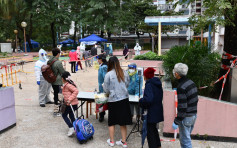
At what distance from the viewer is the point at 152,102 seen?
402 cm

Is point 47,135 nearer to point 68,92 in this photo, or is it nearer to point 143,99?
point 68,92

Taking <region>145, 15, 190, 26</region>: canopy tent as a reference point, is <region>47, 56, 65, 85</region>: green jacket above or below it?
below

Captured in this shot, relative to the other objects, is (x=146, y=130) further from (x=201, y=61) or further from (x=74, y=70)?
(x=74, y=70)

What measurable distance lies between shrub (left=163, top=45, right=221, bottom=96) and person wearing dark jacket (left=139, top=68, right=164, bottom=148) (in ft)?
7.09

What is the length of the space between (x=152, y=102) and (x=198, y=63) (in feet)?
8.05

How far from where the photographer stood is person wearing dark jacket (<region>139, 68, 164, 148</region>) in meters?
3.96

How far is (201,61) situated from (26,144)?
4.49 m

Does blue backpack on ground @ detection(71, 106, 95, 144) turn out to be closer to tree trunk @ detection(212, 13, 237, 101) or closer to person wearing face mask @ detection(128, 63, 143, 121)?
person wearing face mask @ detection(128, 63, 143, 121)

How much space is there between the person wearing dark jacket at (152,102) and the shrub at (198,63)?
2162 mm

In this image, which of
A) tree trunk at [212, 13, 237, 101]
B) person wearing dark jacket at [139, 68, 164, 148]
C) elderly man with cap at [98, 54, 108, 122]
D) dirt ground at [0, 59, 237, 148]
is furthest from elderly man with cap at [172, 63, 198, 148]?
tree trunk at [212, 13, 237, 101]

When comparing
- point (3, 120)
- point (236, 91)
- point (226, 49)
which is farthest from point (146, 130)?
point (226, 49)

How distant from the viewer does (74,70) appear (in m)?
14.9

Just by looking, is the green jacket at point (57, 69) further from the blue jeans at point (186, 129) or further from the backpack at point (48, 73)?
the blue jeans at point (186, 129)

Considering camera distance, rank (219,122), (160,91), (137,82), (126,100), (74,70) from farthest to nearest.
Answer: (74,70) → (137,82) → (219,122) → (126,100) → (160,91)
